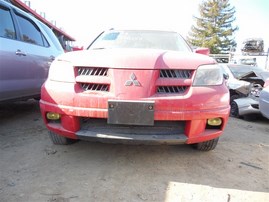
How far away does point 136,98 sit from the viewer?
7.51ft

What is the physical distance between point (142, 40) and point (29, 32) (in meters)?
1.89

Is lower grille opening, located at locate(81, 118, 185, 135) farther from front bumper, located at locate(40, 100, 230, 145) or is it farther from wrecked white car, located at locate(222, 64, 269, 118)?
wrecked white car, located at locate(222, 64, 269, 118)

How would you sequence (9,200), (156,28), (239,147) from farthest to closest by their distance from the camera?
(156,28) < (239,147) < (9,200)

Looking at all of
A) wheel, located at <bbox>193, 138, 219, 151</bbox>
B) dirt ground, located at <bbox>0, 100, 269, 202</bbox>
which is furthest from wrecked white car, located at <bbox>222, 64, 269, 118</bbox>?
wheel, located at <bbox>193, 138, 219, 151</bbox>

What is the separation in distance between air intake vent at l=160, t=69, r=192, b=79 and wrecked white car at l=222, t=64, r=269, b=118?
11.6 ft

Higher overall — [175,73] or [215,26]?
[175,73]

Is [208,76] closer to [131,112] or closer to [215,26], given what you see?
[131,112]

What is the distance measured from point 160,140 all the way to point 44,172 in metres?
1.08

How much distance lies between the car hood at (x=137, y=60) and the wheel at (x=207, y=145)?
33.1 inches

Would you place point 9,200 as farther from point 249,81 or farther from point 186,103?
point 249,81

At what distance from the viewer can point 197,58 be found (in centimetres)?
259

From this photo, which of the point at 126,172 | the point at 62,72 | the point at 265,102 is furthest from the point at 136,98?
the point at 265,102

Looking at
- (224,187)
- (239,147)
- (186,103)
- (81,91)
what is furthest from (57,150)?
(239,147)

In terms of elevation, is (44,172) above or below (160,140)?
below
